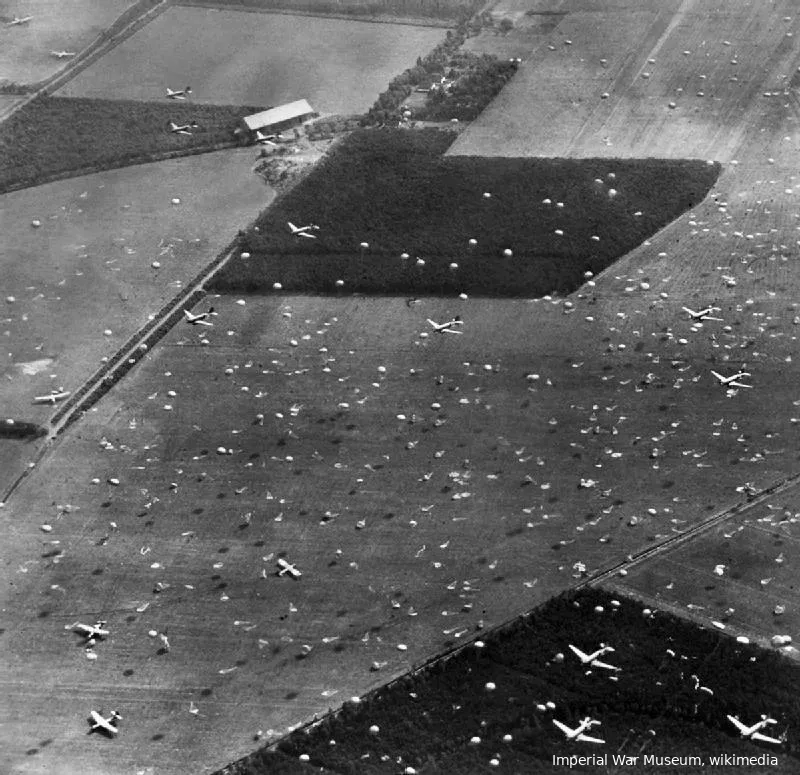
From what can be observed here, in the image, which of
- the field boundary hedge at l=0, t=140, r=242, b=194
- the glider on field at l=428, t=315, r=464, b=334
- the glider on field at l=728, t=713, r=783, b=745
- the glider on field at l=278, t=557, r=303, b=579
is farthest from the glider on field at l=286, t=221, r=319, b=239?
the glider on field at l=728, t=713, r=783, b=745

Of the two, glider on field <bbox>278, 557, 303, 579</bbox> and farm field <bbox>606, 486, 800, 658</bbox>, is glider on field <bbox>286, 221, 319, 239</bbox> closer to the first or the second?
glider on field <bbox>278, 557, 303, 579</bbox>

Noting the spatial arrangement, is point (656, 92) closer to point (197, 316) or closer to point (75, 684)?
point (197, 316)

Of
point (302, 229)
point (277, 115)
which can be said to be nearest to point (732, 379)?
point (302, 229)

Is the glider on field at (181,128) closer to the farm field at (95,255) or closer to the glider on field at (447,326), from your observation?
the farm field at (95,255)

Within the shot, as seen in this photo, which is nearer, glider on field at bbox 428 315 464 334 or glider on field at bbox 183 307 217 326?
glider on field at bbox 428 315 464 334

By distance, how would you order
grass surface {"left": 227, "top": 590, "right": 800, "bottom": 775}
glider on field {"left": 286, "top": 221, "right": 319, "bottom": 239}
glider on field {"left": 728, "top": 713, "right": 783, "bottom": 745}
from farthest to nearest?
glider on field {"left": 286, "top": 221, "right": 319, "bottom": 239} < grass surface {"left": 227, "top": 590, "right": 800, "bottom": 775} < glider on field {"left": 728, "top": 713, "right": 783, "bottom": 745}

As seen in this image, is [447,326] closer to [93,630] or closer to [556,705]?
[93,630]

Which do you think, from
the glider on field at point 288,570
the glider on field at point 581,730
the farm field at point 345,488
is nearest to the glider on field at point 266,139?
the farm field at point 345,488
